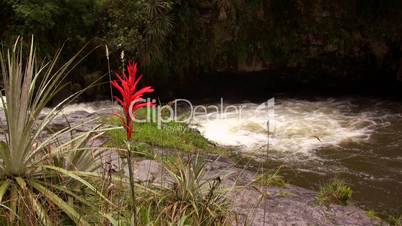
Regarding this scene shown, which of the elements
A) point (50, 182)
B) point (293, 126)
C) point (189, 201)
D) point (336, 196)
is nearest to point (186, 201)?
point (189, 201)

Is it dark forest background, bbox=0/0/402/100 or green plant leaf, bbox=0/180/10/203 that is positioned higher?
dark forest background, bbox=0/0/402/100

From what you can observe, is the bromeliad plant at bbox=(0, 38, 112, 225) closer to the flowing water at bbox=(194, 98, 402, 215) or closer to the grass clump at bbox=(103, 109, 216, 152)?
the flowing water at bbox=(194, 98, 402, 215)

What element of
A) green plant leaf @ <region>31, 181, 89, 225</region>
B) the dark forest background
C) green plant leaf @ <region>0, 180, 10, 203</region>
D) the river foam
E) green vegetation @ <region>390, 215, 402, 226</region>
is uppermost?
the dark forest background

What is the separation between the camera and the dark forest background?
39.3 ft

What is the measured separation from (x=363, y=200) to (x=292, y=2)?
7.49m

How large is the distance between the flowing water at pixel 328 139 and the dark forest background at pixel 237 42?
1.19 m

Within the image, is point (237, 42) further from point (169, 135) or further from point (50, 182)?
point (50, 182)

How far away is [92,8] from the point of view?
12367mm

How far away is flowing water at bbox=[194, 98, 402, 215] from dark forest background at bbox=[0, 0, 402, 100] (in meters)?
1.19

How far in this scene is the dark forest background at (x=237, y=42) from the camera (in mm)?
11984

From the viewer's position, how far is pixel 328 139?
358 inches

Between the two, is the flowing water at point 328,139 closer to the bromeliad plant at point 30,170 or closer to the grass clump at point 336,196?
the grass clump at point 336,196

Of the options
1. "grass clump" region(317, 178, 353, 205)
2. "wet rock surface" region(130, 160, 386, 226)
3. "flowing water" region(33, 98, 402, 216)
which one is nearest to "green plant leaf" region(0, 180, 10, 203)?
"wet rock surface" region(130, 160, 386, 226)

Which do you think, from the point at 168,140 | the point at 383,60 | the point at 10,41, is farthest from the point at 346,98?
the point at 10,41
